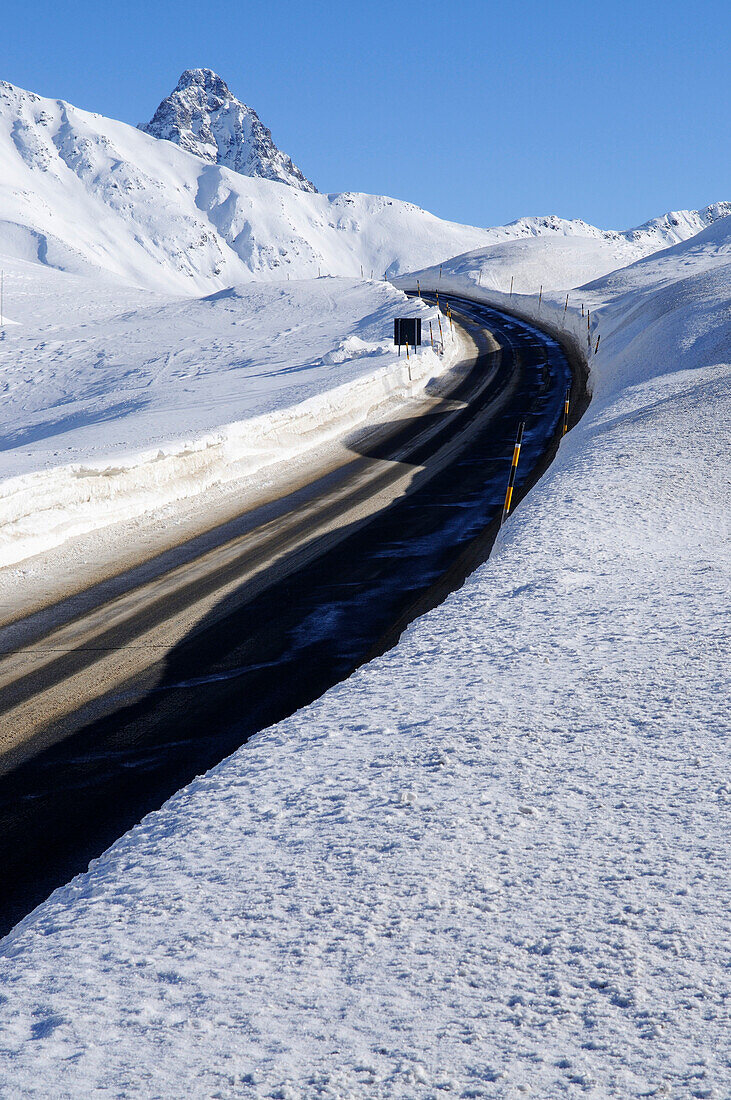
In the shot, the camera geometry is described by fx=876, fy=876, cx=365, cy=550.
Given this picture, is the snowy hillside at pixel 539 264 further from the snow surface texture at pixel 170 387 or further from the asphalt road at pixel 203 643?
the asphalt road at pixel 203 643

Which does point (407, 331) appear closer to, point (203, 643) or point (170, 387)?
point (170, 387)

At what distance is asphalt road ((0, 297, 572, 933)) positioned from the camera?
570 centimetres

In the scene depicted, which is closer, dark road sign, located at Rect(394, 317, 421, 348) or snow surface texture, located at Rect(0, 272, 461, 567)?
snow surface texture, located at Rect(0, 272, 461, 567)

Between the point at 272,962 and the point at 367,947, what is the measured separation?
378mm

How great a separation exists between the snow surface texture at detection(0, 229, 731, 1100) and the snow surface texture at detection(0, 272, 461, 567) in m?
7.45

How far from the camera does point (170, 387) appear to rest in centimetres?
3011

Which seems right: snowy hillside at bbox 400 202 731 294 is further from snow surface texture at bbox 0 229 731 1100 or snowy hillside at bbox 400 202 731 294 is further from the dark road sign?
snow surface texture at bbox 0 229 731 1100

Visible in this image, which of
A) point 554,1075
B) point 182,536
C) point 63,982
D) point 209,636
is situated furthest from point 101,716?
point 182,536

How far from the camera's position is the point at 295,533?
12867 mm

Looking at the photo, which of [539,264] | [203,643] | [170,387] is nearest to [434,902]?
[203,643]

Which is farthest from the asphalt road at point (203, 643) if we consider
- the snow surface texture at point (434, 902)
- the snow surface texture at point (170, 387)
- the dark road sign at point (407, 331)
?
the dark road sign at point (407, 331)

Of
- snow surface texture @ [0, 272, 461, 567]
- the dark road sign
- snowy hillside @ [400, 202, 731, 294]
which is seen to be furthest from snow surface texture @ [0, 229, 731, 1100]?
snowy hillside @ [400, 202, 731, 294]

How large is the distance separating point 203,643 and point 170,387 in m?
23.1

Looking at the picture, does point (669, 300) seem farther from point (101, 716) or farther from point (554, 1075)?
point (554, 1075)
